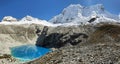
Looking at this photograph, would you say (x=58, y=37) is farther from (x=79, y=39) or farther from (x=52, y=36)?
(x=79, y=39)

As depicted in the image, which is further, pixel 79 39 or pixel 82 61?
pixel 79 39

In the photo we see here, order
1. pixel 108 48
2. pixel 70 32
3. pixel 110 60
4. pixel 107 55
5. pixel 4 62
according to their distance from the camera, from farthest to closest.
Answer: pixel 70 32 → pixel 4 62 → pixel 108 48 → pixel 107 55 → pixel 110 60

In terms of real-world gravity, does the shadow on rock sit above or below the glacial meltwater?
above

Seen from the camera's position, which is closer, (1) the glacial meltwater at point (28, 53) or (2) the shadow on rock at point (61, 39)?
(1) the glacial meltwater at point (28, 53)

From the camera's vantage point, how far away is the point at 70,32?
163250 millimetres

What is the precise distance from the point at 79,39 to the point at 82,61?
363ft

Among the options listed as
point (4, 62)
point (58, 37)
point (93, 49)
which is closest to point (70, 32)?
point (58, 37)

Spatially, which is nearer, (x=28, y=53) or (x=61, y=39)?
(x=28, y=53)

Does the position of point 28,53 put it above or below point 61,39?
below

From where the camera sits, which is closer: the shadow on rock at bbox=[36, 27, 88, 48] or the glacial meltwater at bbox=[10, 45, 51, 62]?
the glacial meltwater at bbox=[10, 45, 51, 62]

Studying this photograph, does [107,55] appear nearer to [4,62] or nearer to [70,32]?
[4,62]

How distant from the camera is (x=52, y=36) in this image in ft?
609

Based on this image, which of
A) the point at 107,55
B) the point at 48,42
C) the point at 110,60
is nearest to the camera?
the point at 110,60

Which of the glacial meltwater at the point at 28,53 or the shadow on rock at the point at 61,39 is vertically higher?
the shadow on rock at the point at 61,39
